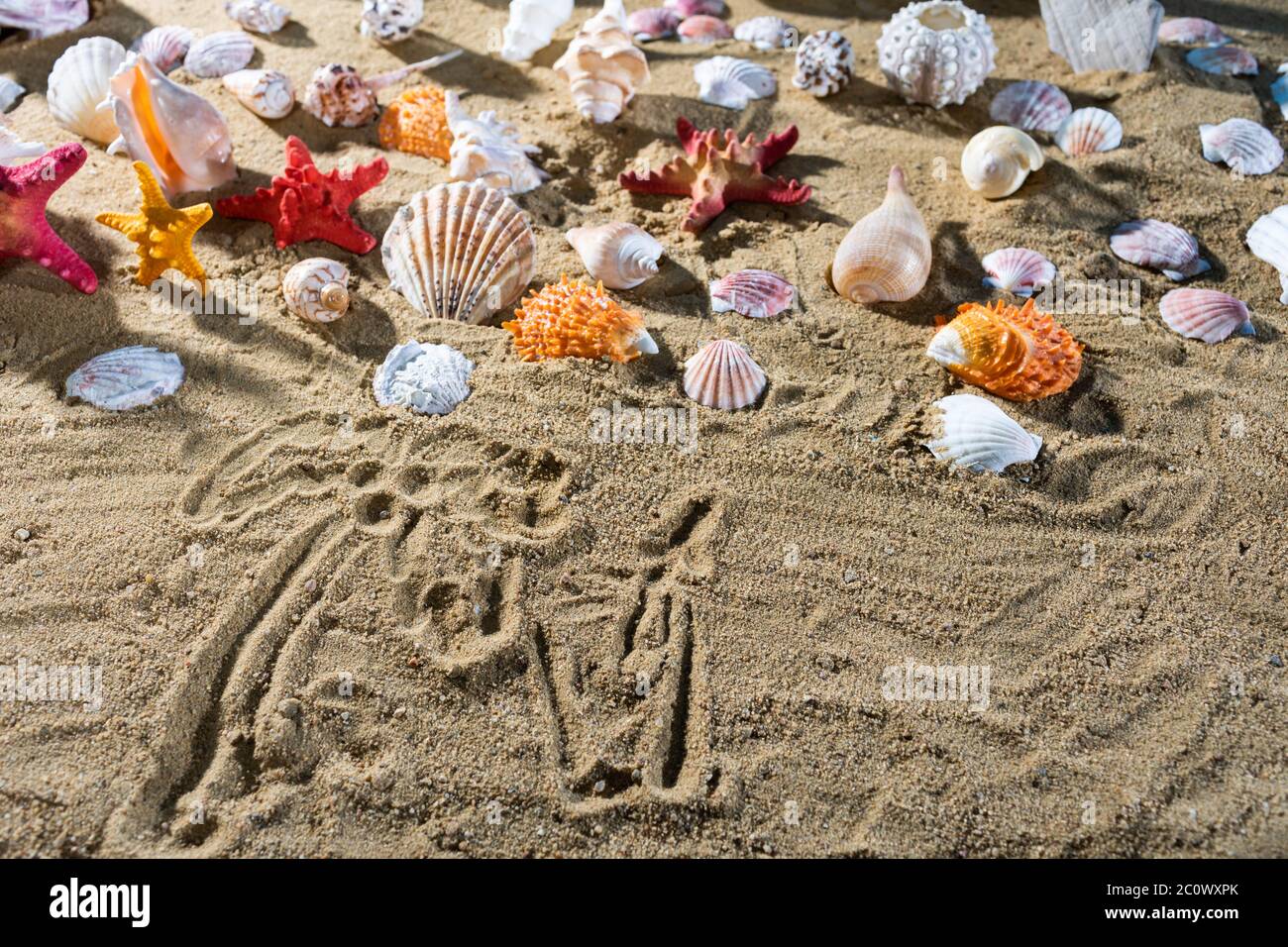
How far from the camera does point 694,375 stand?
12.0ft

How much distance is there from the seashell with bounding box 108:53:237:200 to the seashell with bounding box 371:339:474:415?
1589mm

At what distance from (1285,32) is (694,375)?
4867mm

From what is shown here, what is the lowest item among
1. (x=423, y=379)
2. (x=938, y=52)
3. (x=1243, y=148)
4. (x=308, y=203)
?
(x=423, y=379)

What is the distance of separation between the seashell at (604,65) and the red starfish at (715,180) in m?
0.53

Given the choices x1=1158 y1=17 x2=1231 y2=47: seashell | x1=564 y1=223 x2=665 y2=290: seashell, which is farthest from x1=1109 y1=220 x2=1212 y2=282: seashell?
x1=564 y1=223 x2=665 y2=290: seashell

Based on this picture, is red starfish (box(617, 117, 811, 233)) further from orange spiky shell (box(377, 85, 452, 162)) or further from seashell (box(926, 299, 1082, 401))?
seashell (box(926, 299, 1082, 401))

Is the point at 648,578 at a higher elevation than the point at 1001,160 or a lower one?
lower

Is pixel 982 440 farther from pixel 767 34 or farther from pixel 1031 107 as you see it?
pixel 767 34

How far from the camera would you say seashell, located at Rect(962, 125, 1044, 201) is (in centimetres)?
441

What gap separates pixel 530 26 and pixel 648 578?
3.61 m

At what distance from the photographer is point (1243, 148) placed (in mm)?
4719

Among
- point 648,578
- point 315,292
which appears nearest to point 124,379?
point 315,292
